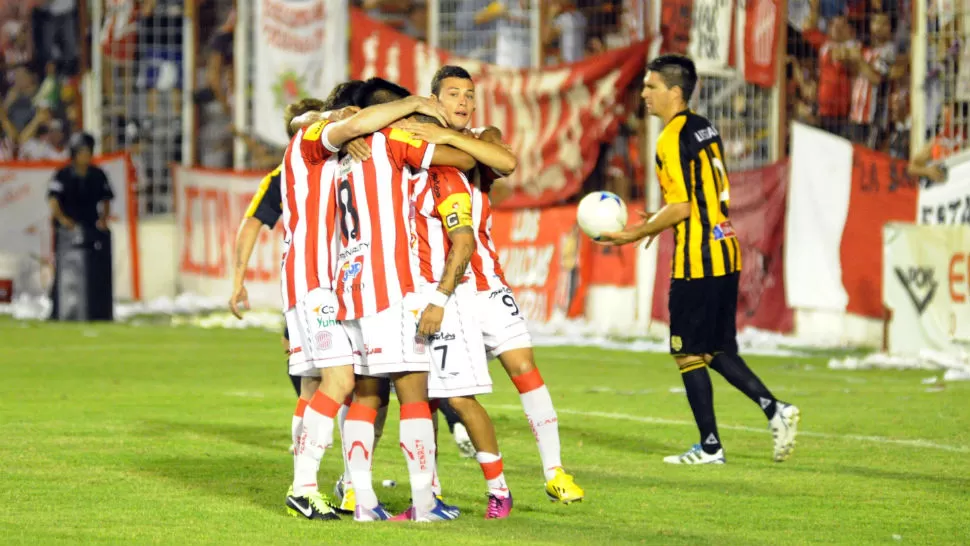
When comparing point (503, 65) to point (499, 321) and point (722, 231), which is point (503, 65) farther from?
point (499, 321)

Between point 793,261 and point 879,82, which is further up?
point 879,82

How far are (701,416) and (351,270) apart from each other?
2643 mm

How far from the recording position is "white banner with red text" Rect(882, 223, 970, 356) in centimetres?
1413

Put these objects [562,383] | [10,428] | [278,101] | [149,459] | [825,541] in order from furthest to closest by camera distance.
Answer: [278,101]
[562,383]
[10,428]
[149,459]
[825,541]

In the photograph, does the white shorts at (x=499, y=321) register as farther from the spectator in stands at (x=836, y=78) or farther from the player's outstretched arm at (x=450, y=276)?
the spectator in stands at (x=836, y=78)

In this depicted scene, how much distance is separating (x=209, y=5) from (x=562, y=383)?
1582cm

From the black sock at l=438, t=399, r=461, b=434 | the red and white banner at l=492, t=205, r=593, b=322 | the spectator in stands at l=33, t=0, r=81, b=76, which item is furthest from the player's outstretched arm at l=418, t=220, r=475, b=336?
the spectator in stands at l=33, t=0, r=81, b=76

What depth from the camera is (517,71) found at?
21.4 meters

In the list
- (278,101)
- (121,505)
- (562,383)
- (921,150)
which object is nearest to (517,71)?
(278,101)

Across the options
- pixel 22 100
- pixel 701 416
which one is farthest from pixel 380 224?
pixel 22 100

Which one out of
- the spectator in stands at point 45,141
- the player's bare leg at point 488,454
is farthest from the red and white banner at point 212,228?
the player's bare leg at point 488,454

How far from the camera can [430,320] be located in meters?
6.56

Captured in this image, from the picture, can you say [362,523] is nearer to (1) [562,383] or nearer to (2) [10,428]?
(2) [10,428]

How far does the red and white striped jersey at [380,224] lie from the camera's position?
6578mm
